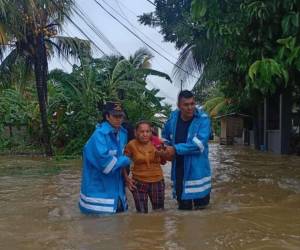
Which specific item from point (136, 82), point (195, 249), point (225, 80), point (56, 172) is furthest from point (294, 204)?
point (136, 82)

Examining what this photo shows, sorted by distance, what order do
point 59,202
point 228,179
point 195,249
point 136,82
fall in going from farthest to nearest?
point 136,82, point 228,179, point 59,202, point 195,249

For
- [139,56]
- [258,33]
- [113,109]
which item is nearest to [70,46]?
[139,56]

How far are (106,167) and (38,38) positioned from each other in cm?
1440

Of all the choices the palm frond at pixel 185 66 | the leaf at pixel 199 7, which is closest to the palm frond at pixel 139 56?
the palm frond at pixel 185 66

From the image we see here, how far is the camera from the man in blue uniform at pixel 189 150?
19.4 feet

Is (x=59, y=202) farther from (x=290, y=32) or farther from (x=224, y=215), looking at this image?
(x=290, y=32)

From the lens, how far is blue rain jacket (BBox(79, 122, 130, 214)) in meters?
5.59

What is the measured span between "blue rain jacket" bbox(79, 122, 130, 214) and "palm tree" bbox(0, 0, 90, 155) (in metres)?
9.23

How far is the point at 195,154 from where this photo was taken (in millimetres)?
5992

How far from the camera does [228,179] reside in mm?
11297

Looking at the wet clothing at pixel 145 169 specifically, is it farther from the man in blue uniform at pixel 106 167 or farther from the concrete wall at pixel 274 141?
the concrete wall at pixel 274 141

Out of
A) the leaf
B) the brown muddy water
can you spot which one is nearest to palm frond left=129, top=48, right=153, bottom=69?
the brown muddy water

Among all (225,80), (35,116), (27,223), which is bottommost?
(27,223)

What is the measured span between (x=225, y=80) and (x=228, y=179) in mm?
9676
